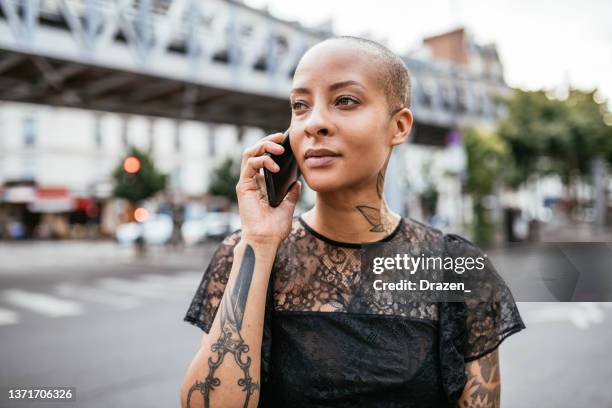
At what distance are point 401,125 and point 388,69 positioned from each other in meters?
0.15

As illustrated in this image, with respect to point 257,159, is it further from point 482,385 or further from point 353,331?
point 482,385

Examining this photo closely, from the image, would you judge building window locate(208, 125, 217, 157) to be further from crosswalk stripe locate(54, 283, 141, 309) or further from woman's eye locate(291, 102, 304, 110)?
woman's eye locate(291, 102, 304, 110)

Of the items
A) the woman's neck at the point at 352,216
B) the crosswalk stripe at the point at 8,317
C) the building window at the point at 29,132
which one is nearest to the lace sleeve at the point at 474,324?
the woman's neck at the point at 352,216

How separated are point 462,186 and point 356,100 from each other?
45.4ft

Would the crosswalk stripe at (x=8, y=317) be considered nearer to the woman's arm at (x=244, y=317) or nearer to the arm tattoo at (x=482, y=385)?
the woman's arm at (x=244, y=317)

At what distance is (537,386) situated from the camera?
4816 millimetres

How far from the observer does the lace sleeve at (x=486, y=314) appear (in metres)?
1.33

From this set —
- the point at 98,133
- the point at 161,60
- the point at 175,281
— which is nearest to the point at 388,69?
the point at 161,60

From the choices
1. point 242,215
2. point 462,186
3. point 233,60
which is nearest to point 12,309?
point 233,60

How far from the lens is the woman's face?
1.24 m

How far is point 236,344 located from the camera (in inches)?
49.3

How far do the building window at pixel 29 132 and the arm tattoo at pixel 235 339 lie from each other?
116ft

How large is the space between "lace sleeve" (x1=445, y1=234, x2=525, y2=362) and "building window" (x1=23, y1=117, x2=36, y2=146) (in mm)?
35496

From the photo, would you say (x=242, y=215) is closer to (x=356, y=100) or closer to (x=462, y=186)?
(x=356, y=100)
